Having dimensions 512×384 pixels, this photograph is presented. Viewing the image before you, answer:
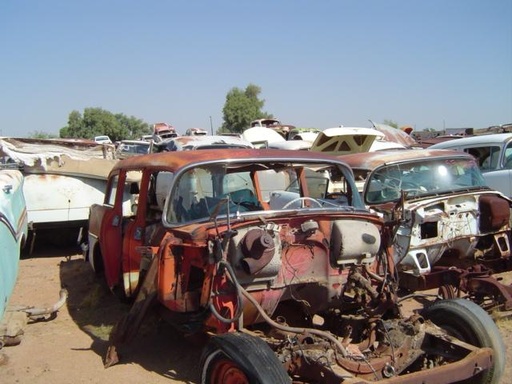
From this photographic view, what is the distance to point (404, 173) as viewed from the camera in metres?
6.62

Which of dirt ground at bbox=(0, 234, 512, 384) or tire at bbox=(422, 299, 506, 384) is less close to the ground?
tire at bbox=(422, 299, 506, 384)

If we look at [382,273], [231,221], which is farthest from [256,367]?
[382,273]

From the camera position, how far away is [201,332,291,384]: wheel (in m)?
2.98

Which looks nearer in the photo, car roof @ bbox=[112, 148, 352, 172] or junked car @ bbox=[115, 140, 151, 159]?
car roof @ bbox=[112, 148, 352, 172]

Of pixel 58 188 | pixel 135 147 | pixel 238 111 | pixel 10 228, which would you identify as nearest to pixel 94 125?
pixel 238 111

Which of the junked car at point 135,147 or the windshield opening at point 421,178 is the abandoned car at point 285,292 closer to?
the windshield opening at point 421,178

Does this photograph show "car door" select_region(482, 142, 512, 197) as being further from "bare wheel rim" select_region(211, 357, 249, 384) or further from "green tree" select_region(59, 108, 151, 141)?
"green tree" select_region(59, 108, 151, 141)

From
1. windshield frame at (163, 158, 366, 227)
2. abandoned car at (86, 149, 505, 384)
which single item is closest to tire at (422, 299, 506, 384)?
abandoned car at (86, 149, 505, 384)

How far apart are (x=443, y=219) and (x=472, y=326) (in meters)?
2.34

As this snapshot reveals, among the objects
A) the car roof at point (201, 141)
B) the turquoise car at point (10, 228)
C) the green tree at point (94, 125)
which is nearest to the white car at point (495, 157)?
the car roof at point (201, 141)

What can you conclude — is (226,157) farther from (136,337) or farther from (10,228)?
(10,228)

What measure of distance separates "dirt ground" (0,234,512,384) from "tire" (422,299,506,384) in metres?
0.68

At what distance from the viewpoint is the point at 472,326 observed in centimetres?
375

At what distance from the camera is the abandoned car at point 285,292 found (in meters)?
3.32
